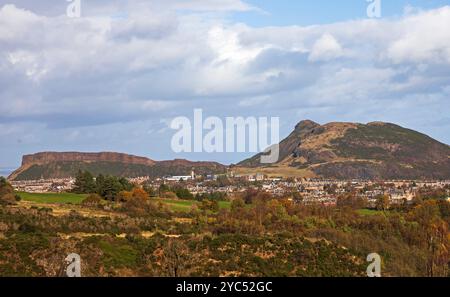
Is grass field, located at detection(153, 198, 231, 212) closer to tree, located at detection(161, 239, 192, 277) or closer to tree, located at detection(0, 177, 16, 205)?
tree, located at detection(0, 177, 16, 205)

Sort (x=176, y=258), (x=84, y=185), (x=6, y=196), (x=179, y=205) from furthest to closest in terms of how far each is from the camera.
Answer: (x=84, y=185) → (x=179, y=205) → (x=6, y=196) → (x=176, y=258)

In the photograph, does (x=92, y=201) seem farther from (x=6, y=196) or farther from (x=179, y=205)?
(x=179, y=205)

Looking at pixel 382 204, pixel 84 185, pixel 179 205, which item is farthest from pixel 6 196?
pixel 382 204

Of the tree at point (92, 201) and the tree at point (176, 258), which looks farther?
the tree at point (92, 201)

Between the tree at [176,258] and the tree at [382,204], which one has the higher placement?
the tree at [382,204]

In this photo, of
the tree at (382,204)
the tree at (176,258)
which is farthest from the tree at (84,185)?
the tree at (176,258)

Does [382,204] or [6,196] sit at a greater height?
[6,196]

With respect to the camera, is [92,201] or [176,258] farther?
[92,201]

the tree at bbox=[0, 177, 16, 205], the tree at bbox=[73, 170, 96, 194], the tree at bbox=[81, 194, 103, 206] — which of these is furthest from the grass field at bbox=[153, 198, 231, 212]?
the tree at bbox=[0, 177, 16, 205]

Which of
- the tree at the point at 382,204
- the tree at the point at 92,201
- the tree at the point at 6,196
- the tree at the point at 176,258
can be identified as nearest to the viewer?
the tree at the point at 176,258

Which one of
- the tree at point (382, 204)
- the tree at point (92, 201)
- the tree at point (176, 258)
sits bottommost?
the tree at point (176, 258)

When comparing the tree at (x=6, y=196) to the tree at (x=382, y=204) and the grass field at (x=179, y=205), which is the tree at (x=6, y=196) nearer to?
the grass field at (x=179, y=205)
